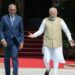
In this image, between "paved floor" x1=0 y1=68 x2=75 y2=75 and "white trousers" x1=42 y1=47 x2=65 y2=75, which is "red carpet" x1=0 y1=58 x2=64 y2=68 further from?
"white trousers" x1=42 y1=47 x2=65 y2=75

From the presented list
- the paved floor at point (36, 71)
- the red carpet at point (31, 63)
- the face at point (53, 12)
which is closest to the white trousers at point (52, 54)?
the face at point (53, 12)

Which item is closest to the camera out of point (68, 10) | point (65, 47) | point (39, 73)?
point (39, 73)

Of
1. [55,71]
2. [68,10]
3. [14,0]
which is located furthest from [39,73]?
[14,0]

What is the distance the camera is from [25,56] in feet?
53.6

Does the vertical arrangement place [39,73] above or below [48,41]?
below

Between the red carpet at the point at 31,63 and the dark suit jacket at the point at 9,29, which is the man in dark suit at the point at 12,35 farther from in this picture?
the red carpet at the point at 31,63

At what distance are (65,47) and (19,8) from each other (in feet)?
11.9

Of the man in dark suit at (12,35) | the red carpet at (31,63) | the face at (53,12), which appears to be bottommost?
the red carpet at (31,63)

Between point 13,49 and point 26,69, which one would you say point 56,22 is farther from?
point 26,69

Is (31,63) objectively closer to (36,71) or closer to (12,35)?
(36,71)

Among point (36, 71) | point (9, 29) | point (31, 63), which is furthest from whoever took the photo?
point (31, 63)

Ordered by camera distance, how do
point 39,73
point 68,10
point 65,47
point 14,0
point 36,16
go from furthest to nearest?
point 36,16 < point 14,0 < point 68,10 < point 65,47 < point 39,73

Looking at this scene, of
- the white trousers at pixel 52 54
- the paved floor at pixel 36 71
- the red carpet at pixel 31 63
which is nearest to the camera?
the white trousers at pixel 52 54

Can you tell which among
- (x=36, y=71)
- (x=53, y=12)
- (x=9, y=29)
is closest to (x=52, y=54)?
(x=53, y=12)
